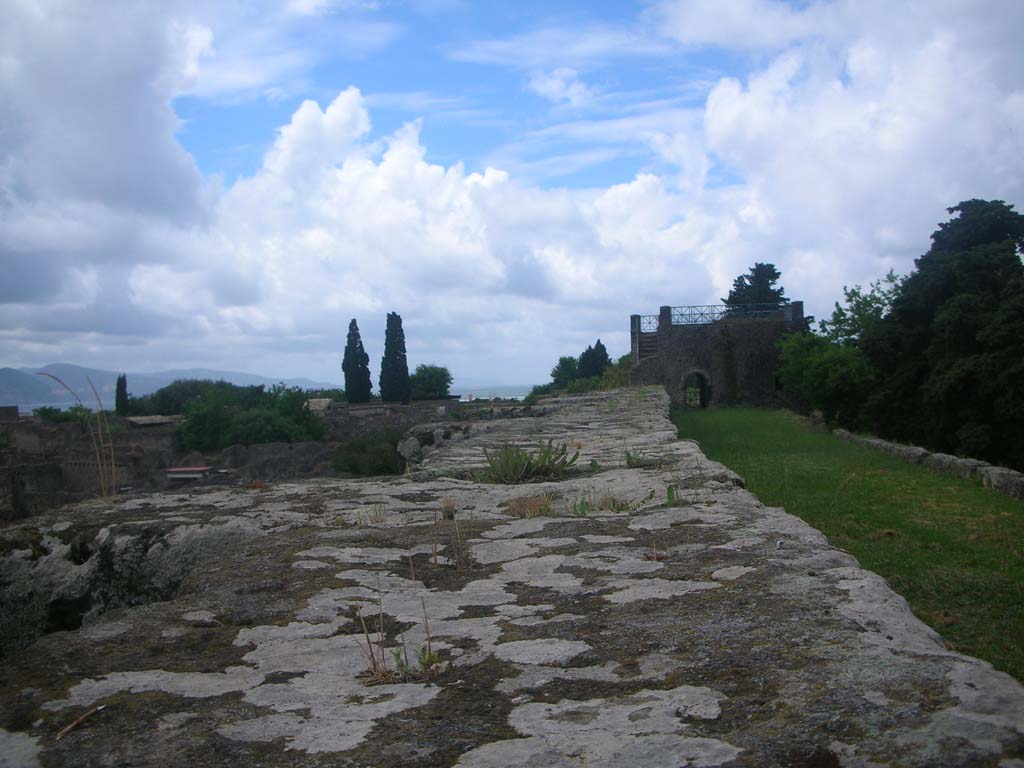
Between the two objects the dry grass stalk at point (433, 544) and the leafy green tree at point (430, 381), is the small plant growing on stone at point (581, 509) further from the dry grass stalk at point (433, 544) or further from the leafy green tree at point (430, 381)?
the leafy green tree at point (430, 381)

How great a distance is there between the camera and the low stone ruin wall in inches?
379

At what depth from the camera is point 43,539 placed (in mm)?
3119

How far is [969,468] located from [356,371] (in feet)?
134

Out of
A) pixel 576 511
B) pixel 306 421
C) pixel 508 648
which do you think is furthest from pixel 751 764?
pixel 306 421

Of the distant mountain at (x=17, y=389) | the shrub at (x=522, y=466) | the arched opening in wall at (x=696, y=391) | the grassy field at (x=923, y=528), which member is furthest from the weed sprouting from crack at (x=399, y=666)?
the distant mountain at (x=17, y=389)

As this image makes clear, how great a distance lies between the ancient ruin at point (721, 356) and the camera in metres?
35.4

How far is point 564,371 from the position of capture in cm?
6969

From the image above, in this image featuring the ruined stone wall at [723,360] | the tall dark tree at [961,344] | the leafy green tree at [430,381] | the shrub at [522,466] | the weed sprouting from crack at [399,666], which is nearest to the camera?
the weed sprouting from crack at [399,666]

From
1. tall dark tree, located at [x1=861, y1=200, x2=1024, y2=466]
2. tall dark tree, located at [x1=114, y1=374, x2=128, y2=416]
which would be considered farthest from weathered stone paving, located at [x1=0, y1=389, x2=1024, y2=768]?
tall dark tree, located at [x1=114, y1=374, x2=128, y2=416]

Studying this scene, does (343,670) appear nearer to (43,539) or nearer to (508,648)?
(508,648)

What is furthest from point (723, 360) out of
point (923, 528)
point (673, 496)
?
point (673, 496)

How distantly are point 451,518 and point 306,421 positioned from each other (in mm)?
33144

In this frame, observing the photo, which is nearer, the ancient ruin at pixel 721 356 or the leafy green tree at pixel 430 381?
the ancient ruin at pixel 721 356

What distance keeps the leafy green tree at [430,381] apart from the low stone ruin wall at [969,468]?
46.7m
